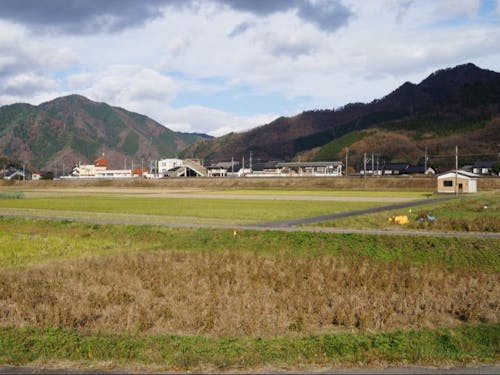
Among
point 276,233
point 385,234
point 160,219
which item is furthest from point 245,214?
point 385,234

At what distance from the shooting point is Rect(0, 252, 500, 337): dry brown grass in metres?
10.5

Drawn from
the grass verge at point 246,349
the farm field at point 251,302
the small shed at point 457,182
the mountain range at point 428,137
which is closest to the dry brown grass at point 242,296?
the farm field at point 251,302

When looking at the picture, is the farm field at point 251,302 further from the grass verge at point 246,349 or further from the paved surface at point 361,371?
the paved surface at point 361,371

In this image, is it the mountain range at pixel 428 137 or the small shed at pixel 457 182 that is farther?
the mountain range at pixel 428 137

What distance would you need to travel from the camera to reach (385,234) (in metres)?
22.3

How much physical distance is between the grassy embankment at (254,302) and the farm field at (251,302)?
4 cm

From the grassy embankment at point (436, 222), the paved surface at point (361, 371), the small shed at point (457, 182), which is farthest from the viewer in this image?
the small shed at point (457, 182)

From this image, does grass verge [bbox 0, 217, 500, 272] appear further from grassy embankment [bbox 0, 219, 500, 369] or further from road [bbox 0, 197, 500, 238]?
road [bbox 0, 197, 500, 238]

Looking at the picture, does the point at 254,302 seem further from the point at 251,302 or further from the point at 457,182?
the point at 457,182

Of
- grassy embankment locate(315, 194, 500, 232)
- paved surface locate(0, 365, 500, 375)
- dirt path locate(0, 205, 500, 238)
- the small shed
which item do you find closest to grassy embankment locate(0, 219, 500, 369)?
paved surface locate(0, 365, 500, 375)

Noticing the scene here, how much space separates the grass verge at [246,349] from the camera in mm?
7996

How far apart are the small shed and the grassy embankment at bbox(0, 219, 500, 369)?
42501 mm

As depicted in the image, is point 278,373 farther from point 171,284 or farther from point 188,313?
point 171,284

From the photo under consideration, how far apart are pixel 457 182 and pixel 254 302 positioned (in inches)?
2042
